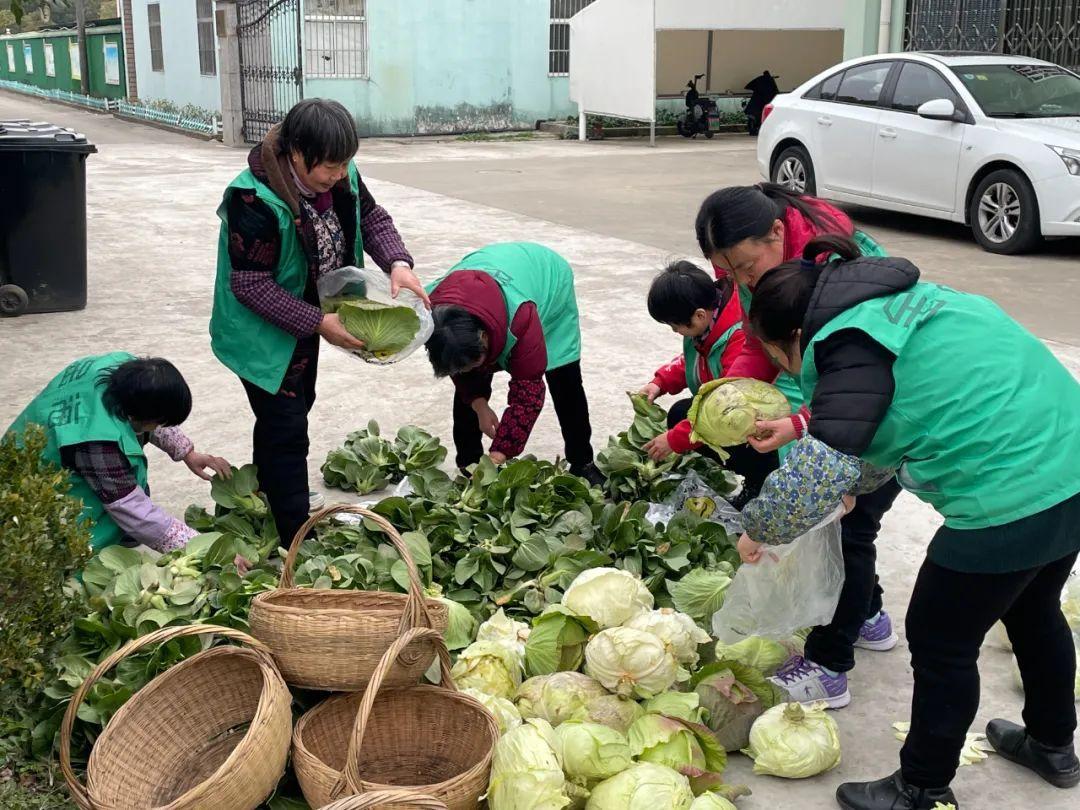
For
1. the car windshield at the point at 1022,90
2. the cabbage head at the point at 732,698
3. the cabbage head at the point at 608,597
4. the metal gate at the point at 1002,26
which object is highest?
the metal gate at the point at 1002,26

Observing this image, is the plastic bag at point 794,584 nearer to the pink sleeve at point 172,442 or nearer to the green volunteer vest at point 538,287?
the green volunteer vest at point 538,287

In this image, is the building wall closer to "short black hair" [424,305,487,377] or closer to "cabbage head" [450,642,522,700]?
"short black hair" [424,305,487,377]

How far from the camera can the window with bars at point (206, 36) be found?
72.4 feet

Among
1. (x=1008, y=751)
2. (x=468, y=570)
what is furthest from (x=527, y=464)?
(x=1008, y=751)

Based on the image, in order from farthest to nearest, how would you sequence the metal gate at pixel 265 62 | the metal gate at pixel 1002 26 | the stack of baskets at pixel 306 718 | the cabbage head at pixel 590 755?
the metal gate at pixel 265 62 → the metal gate at pixel 1002 26 → the cabbage head at pixel 590 755 → the stack of baskets at pixel 306 718

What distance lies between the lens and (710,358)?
13.1 ft

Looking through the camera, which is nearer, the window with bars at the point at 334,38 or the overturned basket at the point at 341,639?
the overturned basket at the point at 341,639

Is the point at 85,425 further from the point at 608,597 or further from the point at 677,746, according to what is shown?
the point at 677,746

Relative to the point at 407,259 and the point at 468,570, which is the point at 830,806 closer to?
the point at 468,570

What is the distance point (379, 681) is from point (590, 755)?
0.57m

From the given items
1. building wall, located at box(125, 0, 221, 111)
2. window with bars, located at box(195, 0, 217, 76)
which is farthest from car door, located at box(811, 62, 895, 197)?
window with bars, located at box(195, 0, 217, 76)

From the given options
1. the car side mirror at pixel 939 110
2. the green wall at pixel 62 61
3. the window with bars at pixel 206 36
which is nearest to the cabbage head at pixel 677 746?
the car side mirror at pixel 939 110

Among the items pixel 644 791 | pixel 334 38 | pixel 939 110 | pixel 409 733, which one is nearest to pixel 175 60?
pixel 334 38

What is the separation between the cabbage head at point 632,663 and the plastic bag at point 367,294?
1.35 meters
